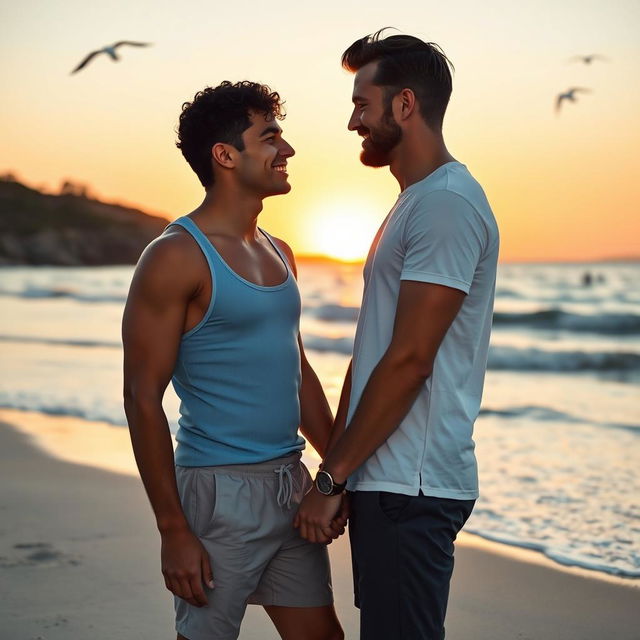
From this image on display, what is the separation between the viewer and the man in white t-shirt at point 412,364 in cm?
233

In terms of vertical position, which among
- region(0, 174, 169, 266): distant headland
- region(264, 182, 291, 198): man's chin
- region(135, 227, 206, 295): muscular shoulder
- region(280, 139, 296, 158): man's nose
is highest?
region(0, 174, 169, 266): distant headland

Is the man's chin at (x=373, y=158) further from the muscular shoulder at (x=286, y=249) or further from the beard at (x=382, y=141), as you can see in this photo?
the muscular shoulder at (x=286, y=249)

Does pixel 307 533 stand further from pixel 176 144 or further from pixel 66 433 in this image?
pixel 66 433

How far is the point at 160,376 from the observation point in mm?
2502

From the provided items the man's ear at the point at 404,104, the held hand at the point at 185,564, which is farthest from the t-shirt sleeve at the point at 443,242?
the held hand at the point at 185,564

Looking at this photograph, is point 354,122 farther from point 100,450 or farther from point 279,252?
point 100,450

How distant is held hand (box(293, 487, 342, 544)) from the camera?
8.20 feet

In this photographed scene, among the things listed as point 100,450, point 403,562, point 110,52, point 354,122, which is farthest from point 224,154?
point 110,52

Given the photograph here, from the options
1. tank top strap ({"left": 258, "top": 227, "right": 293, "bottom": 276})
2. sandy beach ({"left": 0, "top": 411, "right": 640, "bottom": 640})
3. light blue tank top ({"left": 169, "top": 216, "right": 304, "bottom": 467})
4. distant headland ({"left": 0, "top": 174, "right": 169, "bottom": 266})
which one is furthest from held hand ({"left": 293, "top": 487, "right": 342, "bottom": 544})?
distant headland ({"left": 0, "top": 174, "right": 169, "bottom": 266})

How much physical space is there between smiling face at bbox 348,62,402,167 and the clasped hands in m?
A: 0.92

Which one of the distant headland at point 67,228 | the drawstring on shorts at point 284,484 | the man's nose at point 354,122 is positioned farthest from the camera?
the distant headland at point 67,228

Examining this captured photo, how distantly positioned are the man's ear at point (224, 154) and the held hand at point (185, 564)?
3.43ft

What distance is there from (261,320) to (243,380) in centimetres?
18

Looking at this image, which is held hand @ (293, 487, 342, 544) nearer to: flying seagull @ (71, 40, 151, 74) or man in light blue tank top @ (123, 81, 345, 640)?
man in light blue tank top @ (123, 81, 345, 640)
